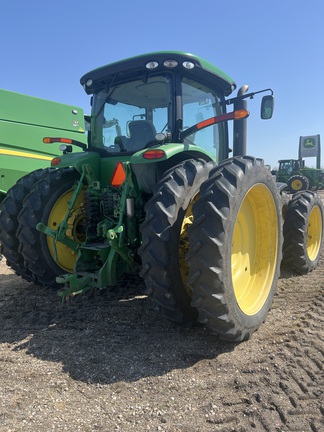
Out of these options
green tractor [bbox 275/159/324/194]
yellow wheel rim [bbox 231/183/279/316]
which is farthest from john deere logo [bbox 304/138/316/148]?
yellow wheel rim [bbox 231/183/279/316]

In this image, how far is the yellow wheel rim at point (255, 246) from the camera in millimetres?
2908

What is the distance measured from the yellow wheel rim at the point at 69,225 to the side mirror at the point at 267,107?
6.82 ft

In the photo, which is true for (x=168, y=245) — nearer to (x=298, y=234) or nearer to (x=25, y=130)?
(x=298, y=234)

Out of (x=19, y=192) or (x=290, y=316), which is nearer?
(x=290, y=316)

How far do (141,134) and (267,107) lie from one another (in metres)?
1.35

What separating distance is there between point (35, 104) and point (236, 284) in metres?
6.02

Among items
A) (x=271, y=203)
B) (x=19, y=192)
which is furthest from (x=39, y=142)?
(x=271, y=203)

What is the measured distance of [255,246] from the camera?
3182mm

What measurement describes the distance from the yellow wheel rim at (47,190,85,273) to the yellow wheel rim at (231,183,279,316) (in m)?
1.58

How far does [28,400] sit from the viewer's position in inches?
78.2

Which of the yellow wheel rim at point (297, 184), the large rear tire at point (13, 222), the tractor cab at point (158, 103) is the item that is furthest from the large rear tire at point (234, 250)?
the yellow wheel rim at point (297, 184)

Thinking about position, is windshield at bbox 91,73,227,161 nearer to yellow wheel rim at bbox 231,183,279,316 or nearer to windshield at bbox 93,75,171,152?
windshield at bbox 93,75,171,152

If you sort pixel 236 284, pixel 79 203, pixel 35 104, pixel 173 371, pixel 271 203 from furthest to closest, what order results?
pixel 35 104
pixel 79 203
pixel 271 203
pixel 236 284
pixel 173 371

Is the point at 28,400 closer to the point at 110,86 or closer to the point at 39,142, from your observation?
the point at 110,86
